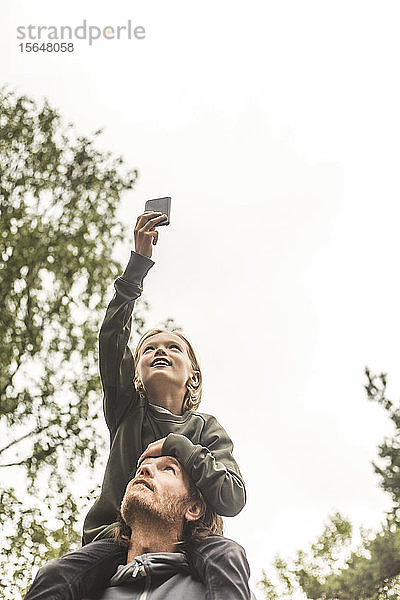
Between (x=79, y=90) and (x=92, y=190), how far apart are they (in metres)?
1.00

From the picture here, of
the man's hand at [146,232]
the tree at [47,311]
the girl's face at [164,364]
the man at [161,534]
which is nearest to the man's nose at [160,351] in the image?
the girl's face at [164,364]

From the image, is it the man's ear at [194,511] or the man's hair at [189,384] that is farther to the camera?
the man's hair at [189,384]

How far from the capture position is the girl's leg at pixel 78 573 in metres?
1.45

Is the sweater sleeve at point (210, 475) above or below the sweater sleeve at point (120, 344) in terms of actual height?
below

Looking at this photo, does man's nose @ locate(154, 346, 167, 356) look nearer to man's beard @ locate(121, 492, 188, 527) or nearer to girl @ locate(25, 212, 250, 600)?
girl @ locate(25, 212, 250, 600)

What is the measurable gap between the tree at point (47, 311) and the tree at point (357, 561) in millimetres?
1825

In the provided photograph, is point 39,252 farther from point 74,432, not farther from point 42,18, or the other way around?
point 42,18

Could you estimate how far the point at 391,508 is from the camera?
589 cm

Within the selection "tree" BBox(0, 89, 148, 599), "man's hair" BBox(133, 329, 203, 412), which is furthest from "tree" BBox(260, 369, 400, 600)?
"man's hair" BBox(133, 329, 203, 412)

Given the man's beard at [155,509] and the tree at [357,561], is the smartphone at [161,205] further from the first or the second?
the tree at [357,561]

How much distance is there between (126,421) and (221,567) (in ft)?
1.68

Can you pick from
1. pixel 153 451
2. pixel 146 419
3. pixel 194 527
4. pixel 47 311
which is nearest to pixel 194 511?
pixel 194 527

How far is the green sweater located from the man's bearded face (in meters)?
0.12

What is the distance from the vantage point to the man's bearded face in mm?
1542
